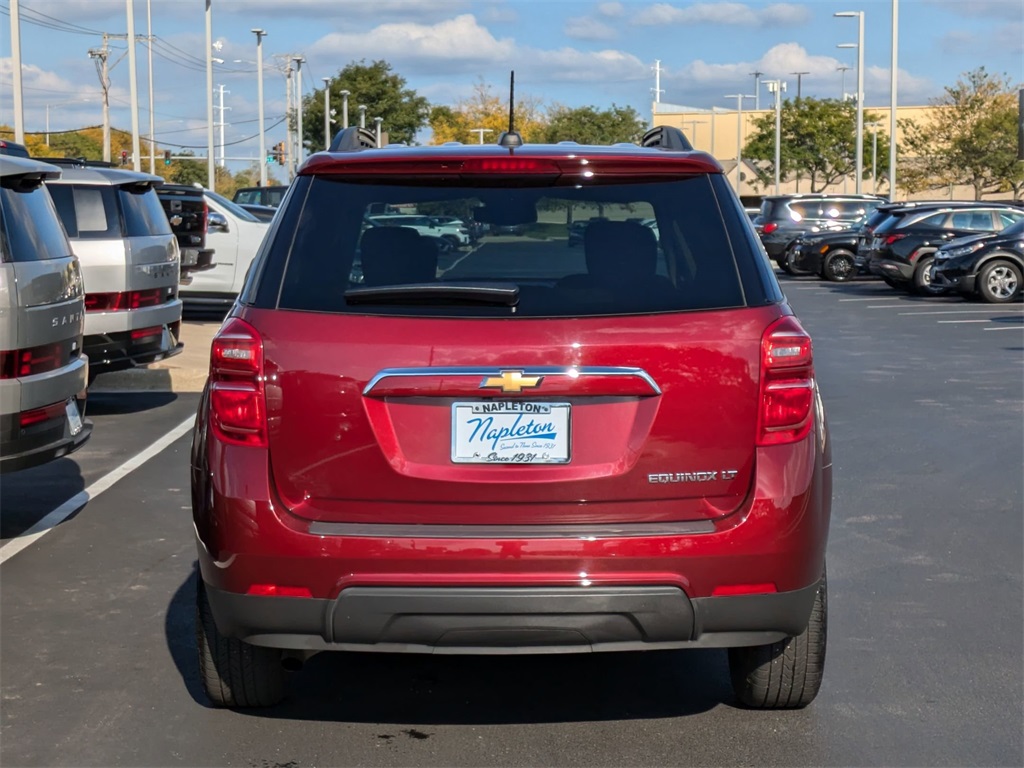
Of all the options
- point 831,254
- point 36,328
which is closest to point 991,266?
point 831,254

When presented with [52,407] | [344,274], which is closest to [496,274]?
[344,274]

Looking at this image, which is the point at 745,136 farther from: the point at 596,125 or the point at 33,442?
the point at 33,442

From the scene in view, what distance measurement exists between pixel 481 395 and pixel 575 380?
255mm

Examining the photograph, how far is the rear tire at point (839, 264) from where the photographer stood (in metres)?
32.0

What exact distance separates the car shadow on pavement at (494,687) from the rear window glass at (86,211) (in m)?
6.47

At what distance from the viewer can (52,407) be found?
7.10 metres

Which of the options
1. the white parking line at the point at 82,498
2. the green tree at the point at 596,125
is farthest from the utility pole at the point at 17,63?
the green tree at the point at 596,125

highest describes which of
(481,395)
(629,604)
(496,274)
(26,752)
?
(496,274)

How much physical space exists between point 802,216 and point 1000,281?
11420mm

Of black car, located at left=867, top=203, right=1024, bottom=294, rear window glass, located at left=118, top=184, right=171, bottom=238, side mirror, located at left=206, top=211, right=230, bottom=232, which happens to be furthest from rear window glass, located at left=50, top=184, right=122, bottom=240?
black car, located at left=867, top=203, right=1024, bottom=294

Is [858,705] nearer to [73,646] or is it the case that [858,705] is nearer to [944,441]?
[73,646]

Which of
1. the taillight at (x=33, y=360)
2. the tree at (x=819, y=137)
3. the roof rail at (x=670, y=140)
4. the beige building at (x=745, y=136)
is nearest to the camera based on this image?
the roof rail at (x=670, y=140)

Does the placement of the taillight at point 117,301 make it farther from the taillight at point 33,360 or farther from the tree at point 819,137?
the tree at point 819,137

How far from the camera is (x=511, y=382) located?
3898mm
